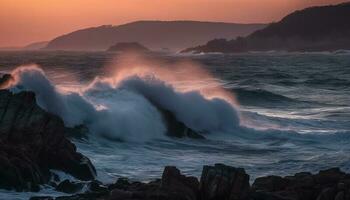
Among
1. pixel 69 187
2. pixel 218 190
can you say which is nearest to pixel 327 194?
pixel 218 190

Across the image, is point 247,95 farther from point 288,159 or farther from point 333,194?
point 333,194

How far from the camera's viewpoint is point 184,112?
31578 mm

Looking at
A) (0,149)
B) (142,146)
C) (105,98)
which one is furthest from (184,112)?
(0,149)

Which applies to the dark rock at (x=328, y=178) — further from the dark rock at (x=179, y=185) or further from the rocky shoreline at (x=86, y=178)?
the dark rock at (x=179, y=185)

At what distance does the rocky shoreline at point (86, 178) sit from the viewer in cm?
1441

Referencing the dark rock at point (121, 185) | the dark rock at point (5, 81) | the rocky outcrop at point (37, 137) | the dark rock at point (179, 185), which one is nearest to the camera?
the dark rock at point (179, 185)

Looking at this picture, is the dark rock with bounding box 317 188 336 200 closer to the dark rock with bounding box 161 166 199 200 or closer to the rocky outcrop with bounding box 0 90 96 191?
the dark rock with bounding box 161 166 199 200

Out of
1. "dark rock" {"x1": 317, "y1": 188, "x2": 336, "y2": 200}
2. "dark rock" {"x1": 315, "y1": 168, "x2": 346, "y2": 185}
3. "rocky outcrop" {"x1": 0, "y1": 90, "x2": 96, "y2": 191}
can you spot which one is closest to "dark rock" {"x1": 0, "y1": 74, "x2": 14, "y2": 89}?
"rocky outcrop" {"x1": 0, "y1": 90, "x2": 96, "y2": 191}

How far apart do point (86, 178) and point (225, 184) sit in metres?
4.82

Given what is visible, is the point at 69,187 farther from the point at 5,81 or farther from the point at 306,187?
the point at 5,81

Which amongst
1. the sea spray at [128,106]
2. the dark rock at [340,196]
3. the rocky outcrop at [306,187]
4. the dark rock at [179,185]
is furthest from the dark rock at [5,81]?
the dark rock at [340,196]

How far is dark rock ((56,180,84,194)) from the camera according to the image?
16500 millimetres

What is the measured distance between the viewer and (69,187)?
1658 cm

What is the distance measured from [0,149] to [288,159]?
9.23 meters
